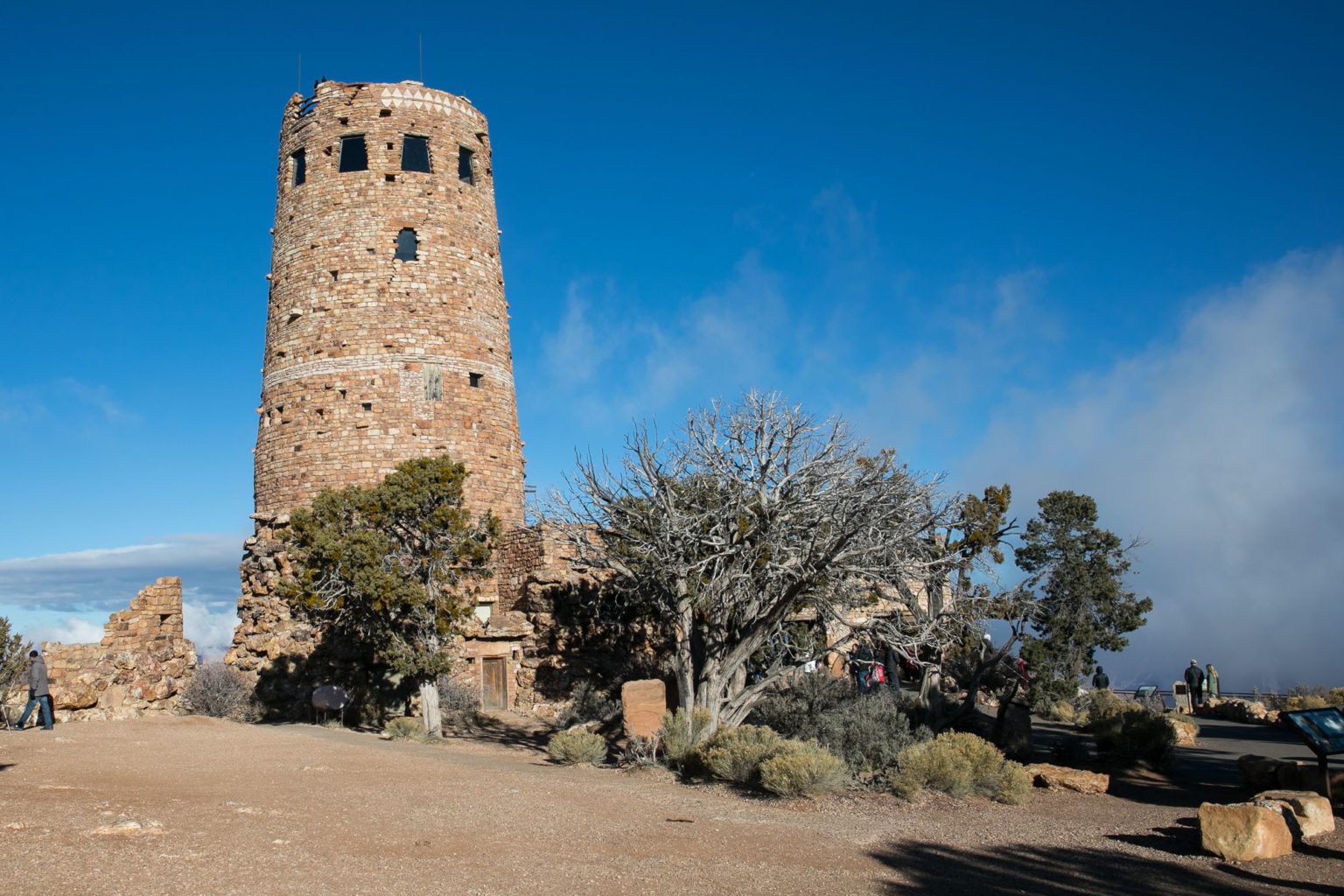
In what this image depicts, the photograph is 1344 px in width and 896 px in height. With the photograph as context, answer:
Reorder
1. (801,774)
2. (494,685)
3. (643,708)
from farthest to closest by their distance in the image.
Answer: (494,685) < (643,708) < (801,774)

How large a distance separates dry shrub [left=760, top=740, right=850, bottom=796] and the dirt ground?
7.2 inches

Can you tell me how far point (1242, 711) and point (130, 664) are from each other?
24.8 m

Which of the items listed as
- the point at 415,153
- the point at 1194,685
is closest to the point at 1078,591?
the point at 1194,685

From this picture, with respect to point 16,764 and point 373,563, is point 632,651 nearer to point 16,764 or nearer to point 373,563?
point 373,563

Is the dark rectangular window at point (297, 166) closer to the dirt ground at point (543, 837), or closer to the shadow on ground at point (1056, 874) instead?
the dirt ground at point (543, 837)

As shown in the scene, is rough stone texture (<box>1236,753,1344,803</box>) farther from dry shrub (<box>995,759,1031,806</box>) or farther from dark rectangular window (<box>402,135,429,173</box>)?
dark rectangular window (<box>402,135,429,173</box>)

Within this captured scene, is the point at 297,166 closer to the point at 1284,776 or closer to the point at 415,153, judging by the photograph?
the point at 415,153

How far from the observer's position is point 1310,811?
913 cm

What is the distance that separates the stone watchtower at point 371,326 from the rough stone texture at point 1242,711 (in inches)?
699

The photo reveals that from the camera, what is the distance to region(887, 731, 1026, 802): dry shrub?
11.3 meters

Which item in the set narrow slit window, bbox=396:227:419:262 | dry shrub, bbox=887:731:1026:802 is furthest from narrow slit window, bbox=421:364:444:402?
dry shrub, bbox=887:731:1026:802

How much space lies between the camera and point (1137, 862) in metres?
8.41

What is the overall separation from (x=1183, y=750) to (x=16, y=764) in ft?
56.4

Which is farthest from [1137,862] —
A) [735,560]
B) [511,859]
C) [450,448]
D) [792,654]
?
[450,448]
